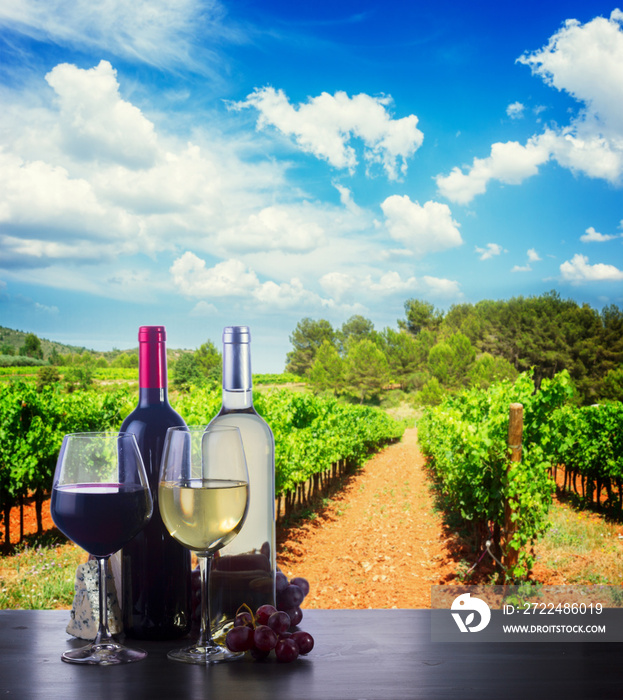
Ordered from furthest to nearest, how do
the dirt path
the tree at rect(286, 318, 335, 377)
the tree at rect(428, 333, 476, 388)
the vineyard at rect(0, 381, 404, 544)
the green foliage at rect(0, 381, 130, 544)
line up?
1. the tree at rect(286, 318, 335, 377)
2. the tree at rect(428, 333, 476, 388)
3. the green foliage at rect(0, 381, 130, 544)
4. the vineyard at rect(0, 381, 404, 544)
5. the dirt path

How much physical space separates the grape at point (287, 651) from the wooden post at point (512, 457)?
475cm

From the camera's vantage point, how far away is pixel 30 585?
6.11 m

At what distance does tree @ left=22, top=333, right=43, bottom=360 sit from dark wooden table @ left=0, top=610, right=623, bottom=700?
41.3m

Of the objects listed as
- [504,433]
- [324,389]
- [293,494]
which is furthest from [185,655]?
[324,389]

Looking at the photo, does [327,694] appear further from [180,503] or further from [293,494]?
[293,494]

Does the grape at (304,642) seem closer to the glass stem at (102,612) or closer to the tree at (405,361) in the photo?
the glass stem at (102,612)

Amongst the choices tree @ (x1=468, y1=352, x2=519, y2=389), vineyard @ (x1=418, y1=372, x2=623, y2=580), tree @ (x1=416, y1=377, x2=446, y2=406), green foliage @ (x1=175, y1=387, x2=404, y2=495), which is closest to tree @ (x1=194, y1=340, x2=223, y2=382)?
tree @ (x1=416, y1=377, x2=446, y2=406)

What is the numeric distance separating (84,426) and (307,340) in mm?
49242

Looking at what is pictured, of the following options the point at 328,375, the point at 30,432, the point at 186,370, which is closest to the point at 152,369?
the point at 30,432

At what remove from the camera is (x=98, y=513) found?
0.86 meters

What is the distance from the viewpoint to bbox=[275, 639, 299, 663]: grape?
85cm

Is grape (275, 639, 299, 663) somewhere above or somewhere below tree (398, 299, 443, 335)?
below

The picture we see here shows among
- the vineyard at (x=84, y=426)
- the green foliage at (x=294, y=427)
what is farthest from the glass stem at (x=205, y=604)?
the vineyard at (x=84, y=426)

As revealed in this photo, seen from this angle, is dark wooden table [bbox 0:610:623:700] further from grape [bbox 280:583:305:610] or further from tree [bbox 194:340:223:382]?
tree [bbox 194:340:223:382]
